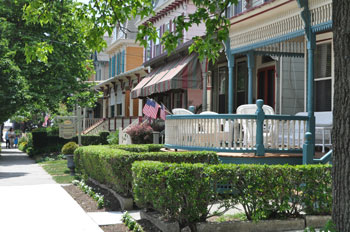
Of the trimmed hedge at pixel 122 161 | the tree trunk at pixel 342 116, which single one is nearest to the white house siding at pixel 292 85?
the trimmed hedge at pixel 122 161

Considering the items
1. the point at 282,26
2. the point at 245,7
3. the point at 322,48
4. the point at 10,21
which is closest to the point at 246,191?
the point at 282,26

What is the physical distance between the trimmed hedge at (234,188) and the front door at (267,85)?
31.7ft

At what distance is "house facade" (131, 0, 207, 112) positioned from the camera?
813 inches

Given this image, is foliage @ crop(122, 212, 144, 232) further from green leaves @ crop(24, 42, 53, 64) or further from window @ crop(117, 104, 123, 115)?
Result: window @ crop(117, 104, 123, 115)

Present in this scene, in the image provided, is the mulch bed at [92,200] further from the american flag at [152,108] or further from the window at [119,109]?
the window at [119,109]

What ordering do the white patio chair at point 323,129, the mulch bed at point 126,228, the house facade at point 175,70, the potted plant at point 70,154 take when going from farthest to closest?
the house facade at point 175,70, the potted plant at point 70,154, the white patio chair at point 323,129, the mulch bed at point 126,228

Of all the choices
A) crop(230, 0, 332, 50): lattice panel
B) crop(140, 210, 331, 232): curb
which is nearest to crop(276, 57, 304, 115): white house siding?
crop(230, 0, 332, 50): lattice panel

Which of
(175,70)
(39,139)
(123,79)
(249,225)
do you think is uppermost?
(123,79)

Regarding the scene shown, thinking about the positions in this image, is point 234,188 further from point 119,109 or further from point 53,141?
point 119,109

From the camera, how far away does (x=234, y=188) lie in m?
7.56

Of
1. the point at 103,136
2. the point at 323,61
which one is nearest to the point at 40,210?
the point at 323,61

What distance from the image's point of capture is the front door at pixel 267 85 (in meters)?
17.3

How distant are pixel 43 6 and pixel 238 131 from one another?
530cm

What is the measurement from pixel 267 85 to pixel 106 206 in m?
9.46
